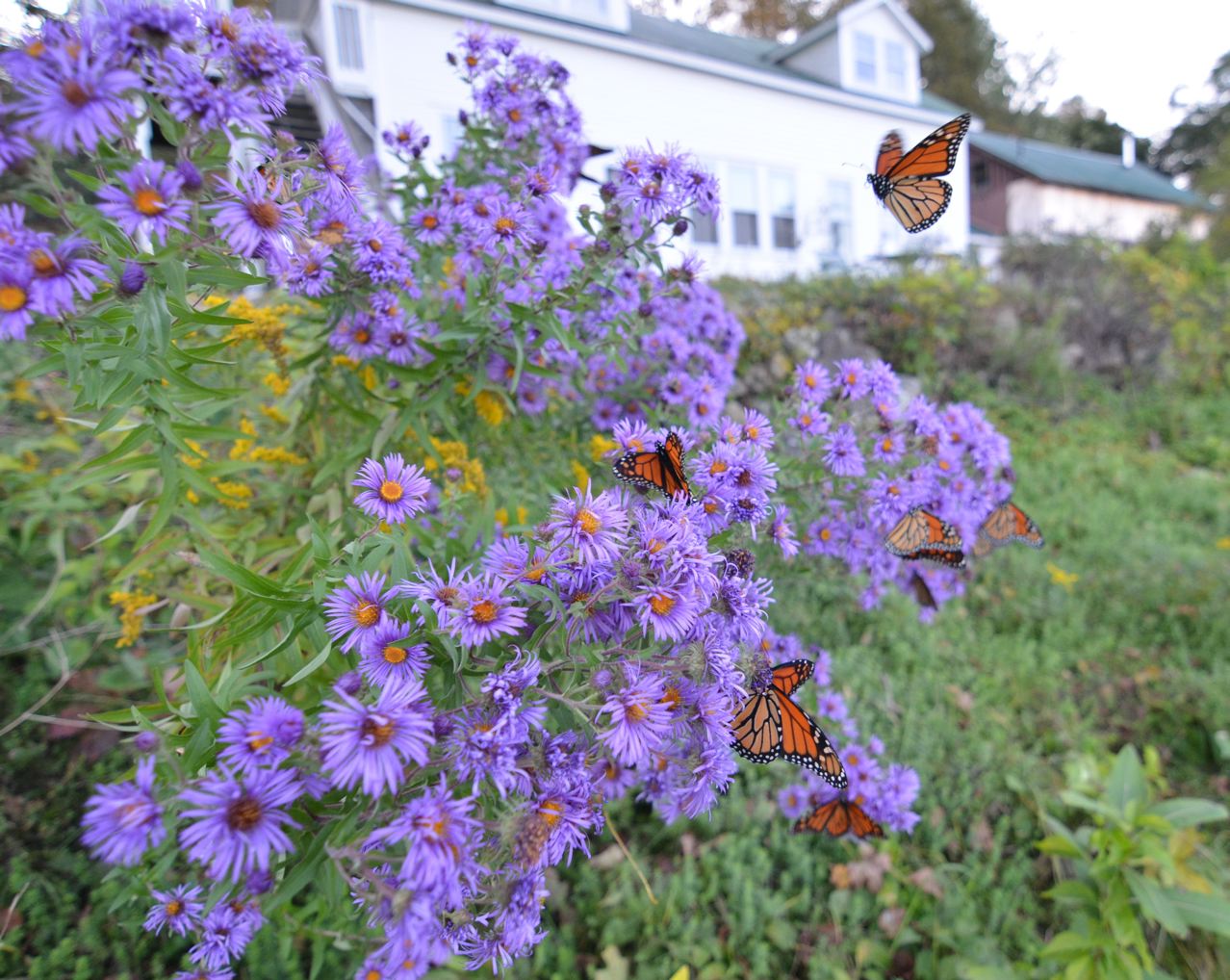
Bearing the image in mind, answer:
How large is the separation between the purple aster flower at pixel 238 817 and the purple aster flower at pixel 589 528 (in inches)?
15.7

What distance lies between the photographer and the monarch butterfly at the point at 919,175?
1.61 metres

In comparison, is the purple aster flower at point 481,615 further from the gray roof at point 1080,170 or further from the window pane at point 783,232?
the gray roof at point 1080,170

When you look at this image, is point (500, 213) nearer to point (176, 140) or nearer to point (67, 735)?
point (176, 140)

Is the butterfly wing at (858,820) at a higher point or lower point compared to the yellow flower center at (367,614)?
lower

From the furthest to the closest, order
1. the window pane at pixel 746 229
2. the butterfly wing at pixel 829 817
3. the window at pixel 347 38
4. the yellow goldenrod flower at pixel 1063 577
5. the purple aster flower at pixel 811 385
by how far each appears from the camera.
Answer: the window pane at pixel 746 229 → the window at pixel 347 38 → the yellow goldenrod flower at pixel 1063 577 → the butterfly wing at pixel 829 817 → the purple aster flower at pixel 811 385

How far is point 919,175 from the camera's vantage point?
1.68 metres

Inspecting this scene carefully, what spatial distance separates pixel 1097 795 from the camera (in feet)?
7.51

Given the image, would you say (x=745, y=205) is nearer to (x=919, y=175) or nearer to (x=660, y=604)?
(x=919, y=175)

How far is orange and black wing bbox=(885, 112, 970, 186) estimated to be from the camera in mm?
1590

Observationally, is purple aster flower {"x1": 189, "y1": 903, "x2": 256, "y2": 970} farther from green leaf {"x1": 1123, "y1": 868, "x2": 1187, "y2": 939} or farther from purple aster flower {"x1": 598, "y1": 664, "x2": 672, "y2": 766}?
green leaf {"x1": 1123, "y1": 868, "x2": 1187, "y2": 939}

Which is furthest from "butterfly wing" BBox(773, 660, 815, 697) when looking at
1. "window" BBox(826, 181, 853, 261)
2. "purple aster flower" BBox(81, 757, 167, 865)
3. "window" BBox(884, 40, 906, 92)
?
"window" BBox(884, 40, 906, 92)

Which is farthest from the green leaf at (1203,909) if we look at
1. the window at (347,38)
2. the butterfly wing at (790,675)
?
the window at (347,38)

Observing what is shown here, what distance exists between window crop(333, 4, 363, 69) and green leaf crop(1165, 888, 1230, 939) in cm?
933

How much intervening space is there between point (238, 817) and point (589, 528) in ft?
1.58
